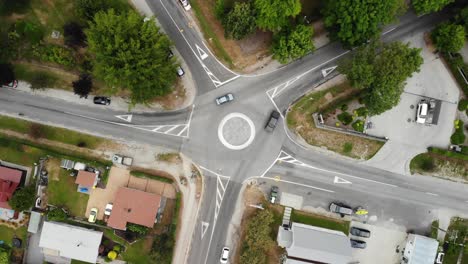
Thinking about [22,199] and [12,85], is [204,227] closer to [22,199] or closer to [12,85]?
[22,199]

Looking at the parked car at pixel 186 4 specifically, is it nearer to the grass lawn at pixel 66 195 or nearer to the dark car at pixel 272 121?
the dark car at pixel 272 121

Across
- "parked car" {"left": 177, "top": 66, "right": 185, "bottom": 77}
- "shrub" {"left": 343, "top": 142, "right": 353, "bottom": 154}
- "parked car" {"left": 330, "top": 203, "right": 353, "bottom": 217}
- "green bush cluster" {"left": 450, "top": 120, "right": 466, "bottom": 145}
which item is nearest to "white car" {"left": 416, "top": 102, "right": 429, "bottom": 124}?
"green bush cluster" {"left": 450, "top": 120, "right": 466, "bottom": 145}

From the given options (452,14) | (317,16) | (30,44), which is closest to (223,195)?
(317,16)

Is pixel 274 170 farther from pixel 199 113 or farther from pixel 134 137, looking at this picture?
pixel 134 137

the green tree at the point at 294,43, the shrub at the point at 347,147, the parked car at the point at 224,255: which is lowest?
the parked car at the point at 224,255

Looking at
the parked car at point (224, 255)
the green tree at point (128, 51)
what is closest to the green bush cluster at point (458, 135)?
the parked car at point (224, 255)

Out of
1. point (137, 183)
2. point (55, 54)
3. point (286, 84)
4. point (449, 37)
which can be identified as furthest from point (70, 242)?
point (449, 37)
